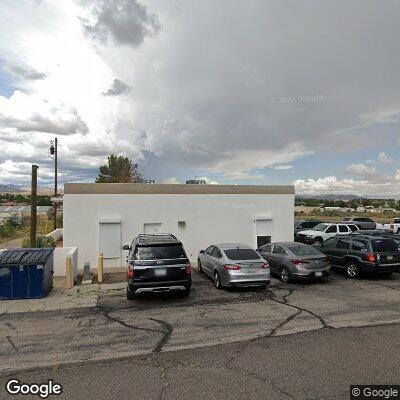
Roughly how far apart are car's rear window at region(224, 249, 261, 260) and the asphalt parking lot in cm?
101

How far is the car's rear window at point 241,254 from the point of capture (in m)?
11.6

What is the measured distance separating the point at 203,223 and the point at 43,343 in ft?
35.5

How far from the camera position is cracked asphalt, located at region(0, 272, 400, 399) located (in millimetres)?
5211

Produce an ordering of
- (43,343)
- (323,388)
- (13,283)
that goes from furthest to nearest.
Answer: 1. (13,283)
2. (43,343)
3. (323,388)

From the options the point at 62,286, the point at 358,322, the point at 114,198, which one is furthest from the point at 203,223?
the point at 358,322

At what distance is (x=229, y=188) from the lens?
17.7 m

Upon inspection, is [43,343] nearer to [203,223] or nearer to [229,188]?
[203,223]

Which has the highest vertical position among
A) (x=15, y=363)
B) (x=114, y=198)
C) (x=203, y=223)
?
(x=114, y=198)

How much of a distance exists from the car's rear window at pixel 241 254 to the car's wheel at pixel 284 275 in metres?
1.61

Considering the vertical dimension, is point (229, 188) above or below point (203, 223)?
above

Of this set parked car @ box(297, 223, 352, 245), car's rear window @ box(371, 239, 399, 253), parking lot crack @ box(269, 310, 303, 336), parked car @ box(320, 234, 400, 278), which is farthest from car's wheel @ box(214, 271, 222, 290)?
parked car @ box(297, 223, 352, 245)

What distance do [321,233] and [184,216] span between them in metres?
11.7

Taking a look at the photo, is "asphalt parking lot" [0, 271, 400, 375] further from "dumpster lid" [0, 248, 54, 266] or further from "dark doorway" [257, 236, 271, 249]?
"dark doorway" [257, 236, 271, 249]

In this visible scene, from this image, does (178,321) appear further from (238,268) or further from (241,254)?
(241,254)
